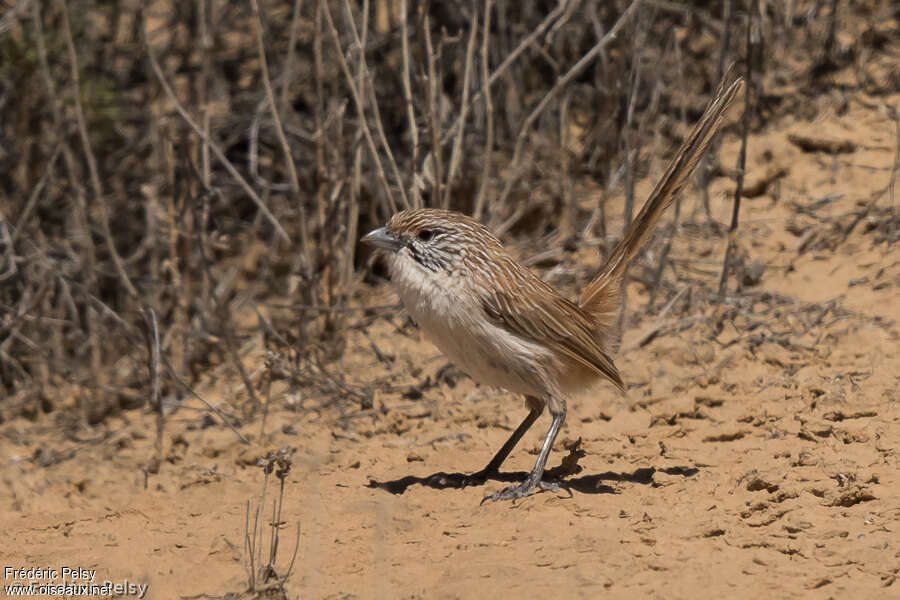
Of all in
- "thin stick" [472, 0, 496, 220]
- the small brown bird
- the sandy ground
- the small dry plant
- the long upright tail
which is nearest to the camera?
the small dry plant

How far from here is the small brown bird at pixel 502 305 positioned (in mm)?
4738

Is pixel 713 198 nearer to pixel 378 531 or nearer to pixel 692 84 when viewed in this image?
pixel 692 84

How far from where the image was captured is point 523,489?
4.75 meters

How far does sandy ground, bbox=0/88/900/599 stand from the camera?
13.5 ft

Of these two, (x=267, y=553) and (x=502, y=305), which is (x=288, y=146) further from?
(x=267, y=553)

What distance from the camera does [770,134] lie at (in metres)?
8.12

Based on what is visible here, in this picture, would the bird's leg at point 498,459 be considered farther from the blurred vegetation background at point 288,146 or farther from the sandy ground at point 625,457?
the blurred vegetation background at point 288,146

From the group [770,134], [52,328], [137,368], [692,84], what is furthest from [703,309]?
[52,328]

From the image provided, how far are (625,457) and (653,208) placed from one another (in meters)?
1.25

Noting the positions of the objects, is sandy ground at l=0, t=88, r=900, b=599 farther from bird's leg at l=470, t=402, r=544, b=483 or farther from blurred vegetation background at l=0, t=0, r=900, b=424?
blurred vegetation background at l=0, t=0, r=900, b=424

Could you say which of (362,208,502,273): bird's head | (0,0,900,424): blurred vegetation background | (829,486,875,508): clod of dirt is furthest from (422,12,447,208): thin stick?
(829,486,875,508): clod of dirt

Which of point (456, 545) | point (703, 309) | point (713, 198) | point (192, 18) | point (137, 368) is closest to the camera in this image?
point (456, 545)

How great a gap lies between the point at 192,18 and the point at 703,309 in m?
4.58

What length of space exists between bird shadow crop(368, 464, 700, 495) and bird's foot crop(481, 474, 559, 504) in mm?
104
